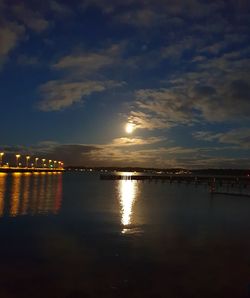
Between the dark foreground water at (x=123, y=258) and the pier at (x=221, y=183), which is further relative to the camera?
the pier at (x=221, y=183)

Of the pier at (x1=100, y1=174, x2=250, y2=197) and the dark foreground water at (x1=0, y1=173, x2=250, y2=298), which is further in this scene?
the pier at (x1=100, y1=174, x2=250, y2=197)

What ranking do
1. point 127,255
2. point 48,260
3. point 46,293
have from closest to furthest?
point 46,293
point 48,260
point 127,255

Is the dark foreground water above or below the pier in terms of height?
below

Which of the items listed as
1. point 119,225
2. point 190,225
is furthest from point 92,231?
point 190,225

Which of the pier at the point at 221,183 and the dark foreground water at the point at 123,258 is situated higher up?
the pier at the point at 221,183

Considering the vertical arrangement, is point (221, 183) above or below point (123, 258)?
above

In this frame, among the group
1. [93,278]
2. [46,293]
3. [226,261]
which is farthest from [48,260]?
[226,261]

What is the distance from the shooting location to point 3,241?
69.7 feet

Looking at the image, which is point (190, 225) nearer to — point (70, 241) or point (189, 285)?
point (70, 241)

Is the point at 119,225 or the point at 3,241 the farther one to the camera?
the point at 119,225

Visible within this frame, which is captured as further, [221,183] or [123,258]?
[221,183]

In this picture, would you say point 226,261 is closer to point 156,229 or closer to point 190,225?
point 156,229

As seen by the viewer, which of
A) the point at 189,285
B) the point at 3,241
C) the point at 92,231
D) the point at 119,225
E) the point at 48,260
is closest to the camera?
the point at 189,285

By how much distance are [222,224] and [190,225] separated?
98.9 inches
